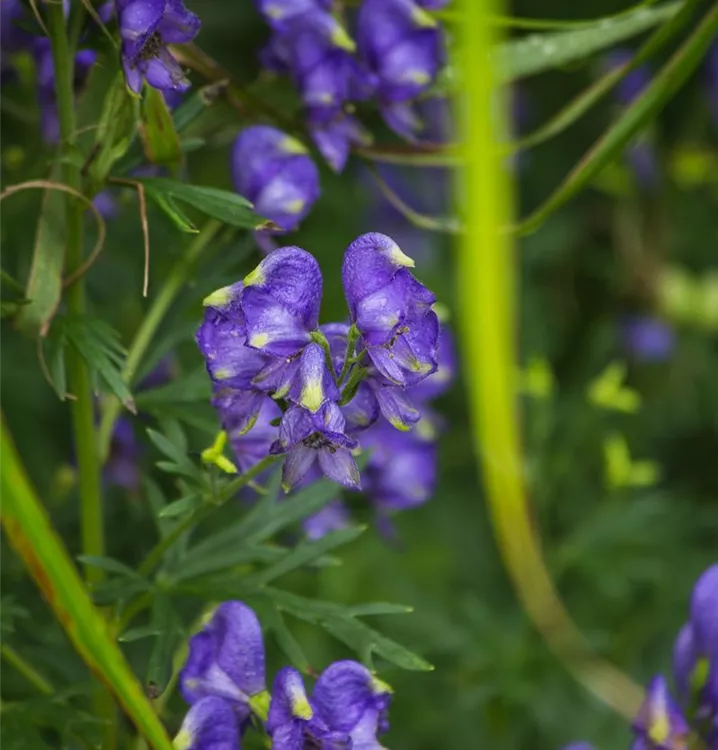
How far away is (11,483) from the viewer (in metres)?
0.66

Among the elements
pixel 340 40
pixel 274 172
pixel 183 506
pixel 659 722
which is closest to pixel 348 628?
pixel 183 506

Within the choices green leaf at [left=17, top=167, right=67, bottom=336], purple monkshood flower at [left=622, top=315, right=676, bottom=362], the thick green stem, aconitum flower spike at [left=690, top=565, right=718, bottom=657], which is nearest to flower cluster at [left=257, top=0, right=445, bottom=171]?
the thick green stem

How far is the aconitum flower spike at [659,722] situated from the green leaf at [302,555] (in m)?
0.27

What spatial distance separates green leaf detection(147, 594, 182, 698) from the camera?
842 millimetres

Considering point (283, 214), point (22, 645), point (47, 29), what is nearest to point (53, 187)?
point (47, 29)

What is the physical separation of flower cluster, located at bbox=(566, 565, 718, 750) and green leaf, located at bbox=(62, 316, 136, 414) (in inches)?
18.9

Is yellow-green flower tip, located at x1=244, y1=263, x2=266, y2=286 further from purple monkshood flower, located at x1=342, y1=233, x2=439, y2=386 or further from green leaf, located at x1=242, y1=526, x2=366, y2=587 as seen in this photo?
green leaf, located at x1=242, y1=526, x2=366, y2=587

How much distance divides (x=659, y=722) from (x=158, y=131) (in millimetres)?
603

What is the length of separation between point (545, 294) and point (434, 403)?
1.20ft

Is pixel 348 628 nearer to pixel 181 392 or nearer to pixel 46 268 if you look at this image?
pixel 181 392

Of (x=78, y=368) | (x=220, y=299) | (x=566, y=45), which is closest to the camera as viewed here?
(x=220, y=299)

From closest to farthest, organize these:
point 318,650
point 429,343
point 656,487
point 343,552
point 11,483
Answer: point 11,483, point 429,343, point 318,650, point 343,552, point 656,487

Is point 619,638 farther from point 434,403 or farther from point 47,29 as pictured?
point 47,29

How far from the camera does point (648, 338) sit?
2.17 metres
